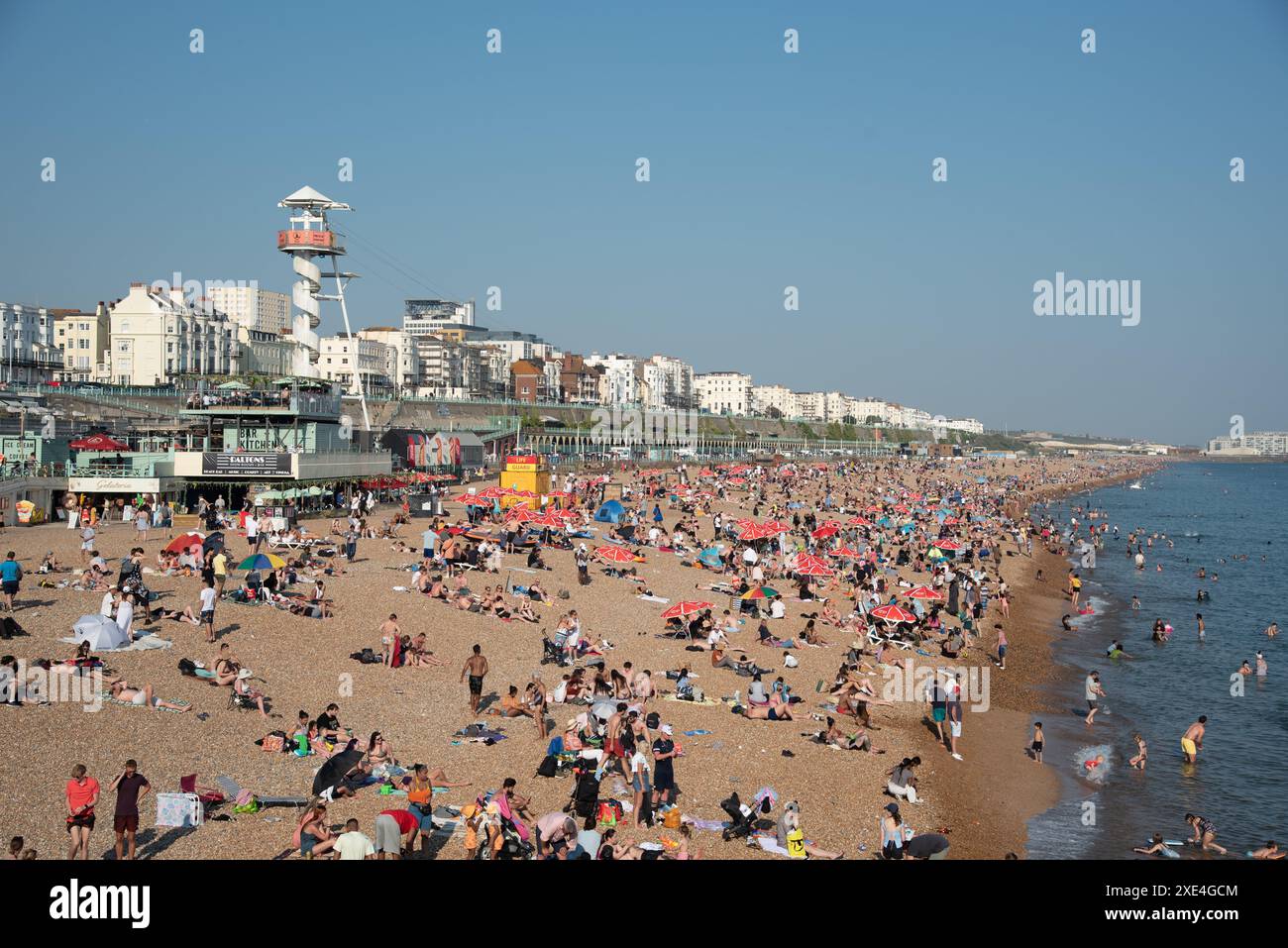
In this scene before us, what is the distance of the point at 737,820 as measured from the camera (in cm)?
1059

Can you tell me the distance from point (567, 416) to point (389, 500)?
72.5m

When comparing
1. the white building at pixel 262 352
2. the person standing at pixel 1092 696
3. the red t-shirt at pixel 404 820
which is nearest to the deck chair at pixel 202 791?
the red t-shirt at pixel 404 820

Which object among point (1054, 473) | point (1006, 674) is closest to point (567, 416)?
point (1054, 473)

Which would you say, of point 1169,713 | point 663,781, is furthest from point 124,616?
point 1169,713

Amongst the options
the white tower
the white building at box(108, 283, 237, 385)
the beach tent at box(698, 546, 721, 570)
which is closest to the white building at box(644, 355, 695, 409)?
the white building at box(108, 283, 237, 385)

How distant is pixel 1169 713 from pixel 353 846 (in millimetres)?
16563

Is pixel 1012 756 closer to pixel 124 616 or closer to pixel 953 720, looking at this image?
pixel 953 720

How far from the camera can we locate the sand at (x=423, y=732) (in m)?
9.85

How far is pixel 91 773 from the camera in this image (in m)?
9.92

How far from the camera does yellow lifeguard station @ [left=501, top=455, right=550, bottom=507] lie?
1284 inches

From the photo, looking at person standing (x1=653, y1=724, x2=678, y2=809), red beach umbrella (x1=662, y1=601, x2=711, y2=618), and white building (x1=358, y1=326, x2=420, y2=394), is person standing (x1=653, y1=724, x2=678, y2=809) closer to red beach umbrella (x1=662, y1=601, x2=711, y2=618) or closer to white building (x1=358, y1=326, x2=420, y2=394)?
red beach umbrella (x1=662, y1=601, x2=711, y2=618)
